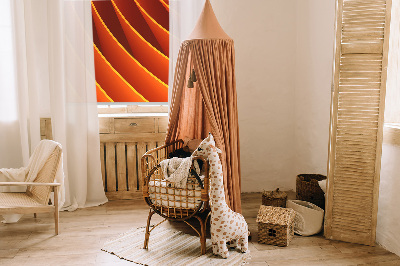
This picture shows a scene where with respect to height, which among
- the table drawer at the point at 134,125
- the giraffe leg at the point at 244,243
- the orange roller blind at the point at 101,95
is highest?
the orange roller blind at the point at 101,95

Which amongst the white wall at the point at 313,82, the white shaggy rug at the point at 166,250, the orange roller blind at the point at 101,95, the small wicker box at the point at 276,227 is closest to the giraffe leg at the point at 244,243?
the white shaggy rug at the point at 166,250

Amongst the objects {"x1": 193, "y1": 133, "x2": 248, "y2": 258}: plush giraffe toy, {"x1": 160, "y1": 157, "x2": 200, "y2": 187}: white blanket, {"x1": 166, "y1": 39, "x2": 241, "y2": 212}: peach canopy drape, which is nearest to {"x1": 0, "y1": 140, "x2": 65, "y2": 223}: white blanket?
{"x1": 160, "y1": 157, "x2": 200, "y2": 187}: white blanket

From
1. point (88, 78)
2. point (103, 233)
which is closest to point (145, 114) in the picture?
point (88, 78)

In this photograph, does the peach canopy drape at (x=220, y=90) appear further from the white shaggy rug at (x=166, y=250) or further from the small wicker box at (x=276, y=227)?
the white shaggy rug at (x=166, y=250)

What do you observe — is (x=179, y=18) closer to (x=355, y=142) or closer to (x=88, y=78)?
(x=88, y=78)

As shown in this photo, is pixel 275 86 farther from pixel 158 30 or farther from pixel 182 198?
pixel 182 198

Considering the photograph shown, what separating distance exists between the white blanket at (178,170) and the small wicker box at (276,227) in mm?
717

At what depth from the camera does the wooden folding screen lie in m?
2.57

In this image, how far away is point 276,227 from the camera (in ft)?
8.96

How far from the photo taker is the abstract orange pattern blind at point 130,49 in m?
3.79

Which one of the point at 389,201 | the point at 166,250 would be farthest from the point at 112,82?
the point at 389,201

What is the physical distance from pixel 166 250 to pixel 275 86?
226 cm

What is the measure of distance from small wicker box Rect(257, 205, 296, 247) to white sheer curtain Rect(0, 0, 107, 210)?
183 centimetres

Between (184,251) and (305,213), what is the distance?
1.07 meters
